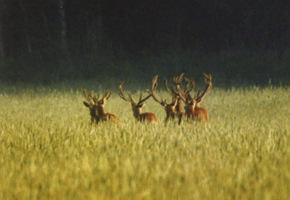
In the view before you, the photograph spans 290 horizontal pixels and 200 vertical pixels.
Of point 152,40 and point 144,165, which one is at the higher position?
point 152,40

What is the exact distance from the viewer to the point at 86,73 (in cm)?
2042

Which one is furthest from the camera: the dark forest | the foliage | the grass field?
the dark forest

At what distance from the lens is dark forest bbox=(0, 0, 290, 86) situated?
20391 mm

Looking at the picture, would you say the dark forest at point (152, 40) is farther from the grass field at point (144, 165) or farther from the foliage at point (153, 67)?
the grass field at point (144, 165)

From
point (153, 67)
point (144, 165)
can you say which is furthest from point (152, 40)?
point (144, 165)

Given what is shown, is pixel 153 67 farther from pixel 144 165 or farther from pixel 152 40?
pixel 144 165

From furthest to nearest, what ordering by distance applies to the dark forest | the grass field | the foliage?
the dark forest, the foliage, the grass field

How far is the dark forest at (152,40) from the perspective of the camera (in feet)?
66.9

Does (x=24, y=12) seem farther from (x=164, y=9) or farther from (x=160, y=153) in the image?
(x=160, y=153)

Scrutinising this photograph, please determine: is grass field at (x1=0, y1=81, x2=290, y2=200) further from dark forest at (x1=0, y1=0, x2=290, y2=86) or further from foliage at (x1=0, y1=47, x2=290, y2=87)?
dark forest at (x1=0, y1=0, x2=290, y2=86)

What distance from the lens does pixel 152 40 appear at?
24.5 meters

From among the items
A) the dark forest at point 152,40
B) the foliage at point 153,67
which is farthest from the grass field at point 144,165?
the dark forest at point 152,40

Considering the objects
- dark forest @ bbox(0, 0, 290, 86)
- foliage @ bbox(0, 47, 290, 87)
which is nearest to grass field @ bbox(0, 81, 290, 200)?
foliage @ bbox(0, 47, 290, 87)

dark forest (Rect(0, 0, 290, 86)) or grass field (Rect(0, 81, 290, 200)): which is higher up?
dark forest (Rect(0, 0, 290, 86))
